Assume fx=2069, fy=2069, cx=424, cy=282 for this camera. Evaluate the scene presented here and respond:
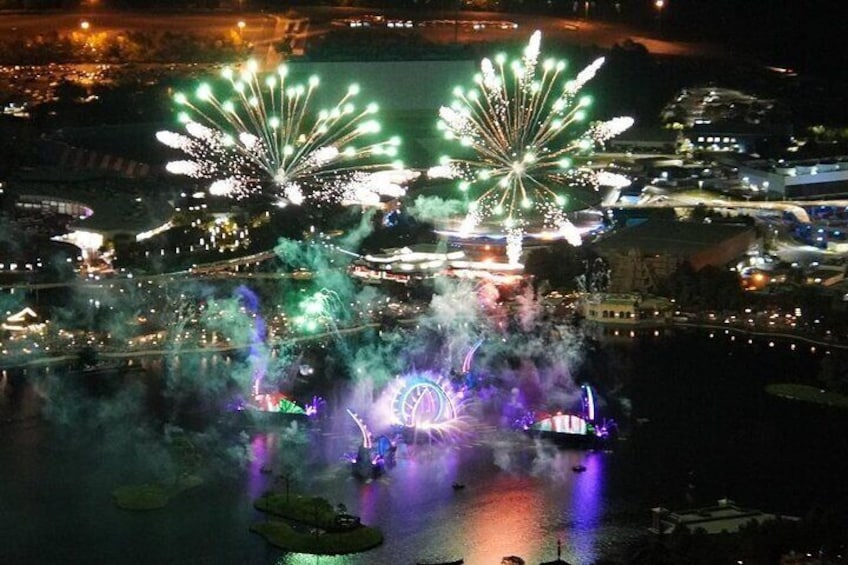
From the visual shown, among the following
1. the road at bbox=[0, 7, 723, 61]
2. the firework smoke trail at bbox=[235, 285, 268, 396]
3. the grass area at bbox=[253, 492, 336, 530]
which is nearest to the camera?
the grass area at bbox=[253, 492, 336, 530]

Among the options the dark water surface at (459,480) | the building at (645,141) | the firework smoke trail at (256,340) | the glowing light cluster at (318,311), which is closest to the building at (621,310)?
the dark water surface at (459,480)

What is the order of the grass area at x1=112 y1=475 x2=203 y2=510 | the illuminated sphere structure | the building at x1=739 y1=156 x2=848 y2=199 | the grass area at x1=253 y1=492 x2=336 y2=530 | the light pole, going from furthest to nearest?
the light pole, the building at x1=739 y1=156 x2=848 y2=199, the illuminated sphere structure, the grass area at x1=112 y1=475 x2=203 y2=510, the grass area at x1=253 y1=492 x2=336 y2=530

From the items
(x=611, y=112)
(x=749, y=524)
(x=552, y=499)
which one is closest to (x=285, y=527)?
(x=552, y=499)

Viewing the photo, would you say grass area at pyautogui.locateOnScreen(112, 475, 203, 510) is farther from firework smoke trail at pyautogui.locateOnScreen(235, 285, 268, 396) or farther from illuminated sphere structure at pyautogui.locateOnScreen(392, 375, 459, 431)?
firework smoke trail at pyautogui.locateOnScreen(235, 285, 268, 396)

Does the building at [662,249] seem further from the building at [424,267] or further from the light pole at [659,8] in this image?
the light pole at [659,8]

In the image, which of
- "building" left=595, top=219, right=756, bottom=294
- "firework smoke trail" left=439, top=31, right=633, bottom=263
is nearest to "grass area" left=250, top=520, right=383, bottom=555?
"building" left=595, top=219, right=756, bottom=294

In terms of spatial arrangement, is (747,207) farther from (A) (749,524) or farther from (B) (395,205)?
(A) (749,524)
